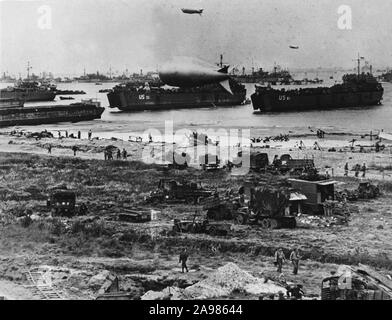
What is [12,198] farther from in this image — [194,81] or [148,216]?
[194,81]

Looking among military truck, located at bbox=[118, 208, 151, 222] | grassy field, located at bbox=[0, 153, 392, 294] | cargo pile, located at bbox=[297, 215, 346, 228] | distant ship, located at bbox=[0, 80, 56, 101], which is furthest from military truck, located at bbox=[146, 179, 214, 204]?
distant ship, located at bbox=[0, 80, 56, 101]

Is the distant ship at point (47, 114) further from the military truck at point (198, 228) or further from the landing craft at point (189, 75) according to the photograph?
the landing craft at point (189, 75)

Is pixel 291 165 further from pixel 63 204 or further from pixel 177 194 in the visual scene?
pixel 63 204

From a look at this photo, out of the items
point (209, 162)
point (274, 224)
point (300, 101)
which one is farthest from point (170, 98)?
point (274, 224)

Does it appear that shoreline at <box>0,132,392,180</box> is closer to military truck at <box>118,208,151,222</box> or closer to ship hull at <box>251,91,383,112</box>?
military truck at <box>118,208,151,222</box>

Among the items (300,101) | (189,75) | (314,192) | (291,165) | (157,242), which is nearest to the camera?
(189,75)

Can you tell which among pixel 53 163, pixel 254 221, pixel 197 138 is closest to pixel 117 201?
pixel 254 221
